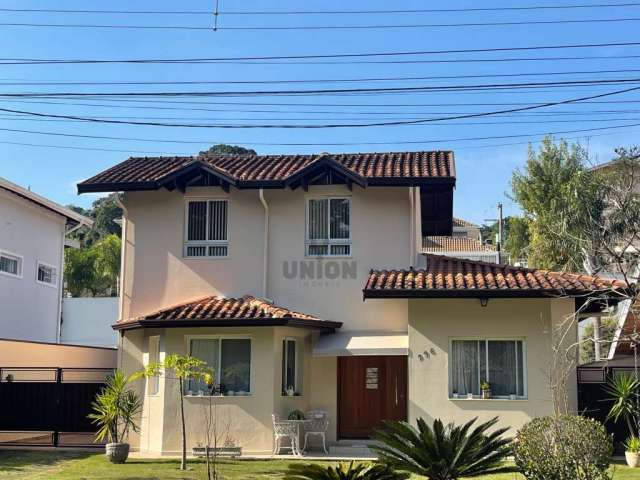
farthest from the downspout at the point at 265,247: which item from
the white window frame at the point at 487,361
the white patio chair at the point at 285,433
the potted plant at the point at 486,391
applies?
the potted plant at the point at 486,391

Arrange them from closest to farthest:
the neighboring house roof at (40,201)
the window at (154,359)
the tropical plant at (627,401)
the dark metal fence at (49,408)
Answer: the tropical plant at (627,401) < the window at (154,359) < the dark metal fence at (49,408) < the neighboring house roof at (40,201)

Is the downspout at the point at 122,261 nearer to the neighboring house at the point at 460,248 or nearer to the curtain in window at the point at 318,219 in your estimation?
the curtain in window at the point at 318,219

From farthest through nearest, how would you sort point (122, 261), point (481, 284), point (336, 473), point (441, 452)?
point (122, 261)
point (481, 284)
point (441, 452)
point (336, 473)

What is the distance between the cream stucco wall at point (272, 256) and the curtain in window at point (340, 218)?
25cm

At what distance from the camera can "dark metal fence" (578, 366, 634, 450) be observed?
21812 millimetres

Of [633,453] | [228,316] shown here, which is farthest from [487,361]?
[228,316]

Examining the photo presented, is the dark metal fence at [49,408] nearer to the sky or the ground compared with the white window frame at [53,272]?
nearer to the ground

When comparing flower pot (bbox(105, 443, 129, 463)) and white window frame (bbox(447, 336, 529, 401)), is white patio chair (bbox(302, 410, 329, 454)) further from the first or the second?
flower pot (bbox(105, 443, 129, 463))

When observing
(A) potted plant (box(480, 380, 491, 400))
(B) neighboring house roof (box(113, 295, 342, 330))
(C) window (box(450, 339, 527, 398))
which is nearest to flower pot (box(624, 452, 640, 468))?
(C) window (box(450, 339, 527, 398))

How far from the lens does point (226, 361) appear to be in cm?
2362

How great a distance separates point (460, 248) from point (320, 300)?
147 ft

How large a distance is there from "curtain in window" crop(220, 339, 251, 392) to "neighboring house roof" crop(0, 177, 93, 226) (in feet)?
41.1

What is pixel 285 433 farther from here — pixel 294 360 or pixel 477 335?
pixel 477 335

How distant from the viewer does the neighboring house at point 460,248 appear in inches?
2552
